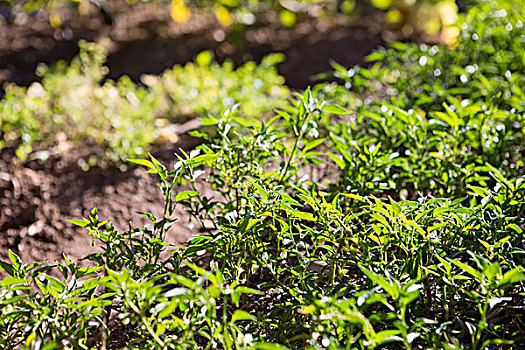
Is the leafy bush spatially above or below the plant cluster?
above

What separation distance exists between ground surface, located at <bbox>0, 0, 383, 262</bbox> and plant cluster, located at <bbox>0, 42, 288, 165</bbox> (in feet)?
0.56

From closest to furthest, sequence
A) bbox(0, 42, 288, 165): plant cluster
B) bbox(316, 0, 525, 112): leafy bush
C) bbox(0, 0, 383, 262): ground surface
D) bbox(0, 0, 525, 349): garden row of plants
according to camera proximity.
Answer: bbox(0, 0, 525, 349): garden row of plants → bbox(0, 0, 383, 262): ground surface → bbox(316, 0, 525, 112): leafy bush → bbox(0, 42, 288, 165): plant cluster

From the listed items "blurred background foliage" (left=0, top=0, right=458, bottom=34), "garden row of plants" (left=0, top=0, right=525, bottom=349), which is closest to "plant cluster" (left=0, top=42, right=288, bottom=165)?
"blurred background foliage" (left=0, top=0, right=458, bottom=34)

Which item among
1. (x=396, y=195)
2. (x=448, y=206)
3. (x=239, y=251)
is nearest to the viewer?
(x=448, y=206)

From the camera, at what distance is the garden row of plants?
1.36 metres

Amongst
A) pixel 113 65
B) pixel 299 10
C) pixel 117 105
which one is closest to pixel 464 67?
pixel 117 105

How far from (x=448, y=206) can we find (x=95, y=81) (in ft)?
11.5

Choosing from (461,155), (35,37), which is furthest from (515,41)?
(35,37)

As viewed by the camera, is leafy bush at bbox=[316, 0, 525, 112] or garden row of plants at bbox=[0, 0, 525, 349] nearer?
garden row of plants at bbox=[0, 0, 525, 349]

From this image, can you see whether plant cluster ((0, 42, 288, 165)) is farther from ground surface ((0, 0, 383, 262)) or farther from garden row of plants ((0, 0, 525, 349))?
garden row of plants ((0, 0, 525, 349))

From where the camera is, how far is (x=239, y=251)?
71.8 inches

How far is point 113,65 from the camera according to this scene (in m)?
5.05

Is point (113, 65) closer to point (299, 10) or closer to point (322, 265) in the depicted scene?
point (299, 10)

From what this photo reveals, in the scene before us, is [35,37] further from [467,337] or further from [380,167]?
[467,337]
